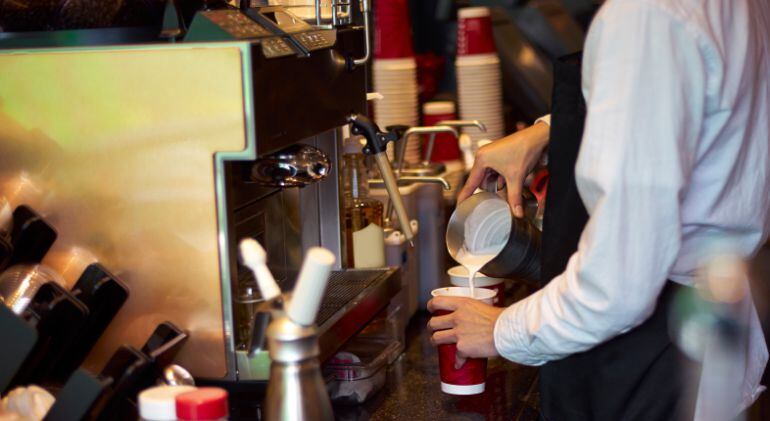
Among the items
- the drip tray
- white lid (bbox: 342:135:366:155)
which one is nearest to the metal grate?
the drip tray

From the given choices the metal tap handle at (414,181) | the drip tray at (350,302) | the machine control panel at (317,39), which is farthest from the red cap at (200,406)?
the metal tap handle at (414,181)

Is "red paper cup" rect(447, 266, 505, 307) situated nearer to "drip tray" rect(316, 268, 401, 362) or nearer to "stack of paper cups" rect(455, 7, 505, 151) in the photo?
"drip tray" rect(316, 268, 401, 362)

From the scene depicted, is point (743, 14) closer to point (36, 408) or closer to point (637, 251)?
point (637, 251)

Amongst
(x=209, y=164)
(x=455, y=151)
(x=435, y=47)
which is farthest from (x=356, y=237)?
(x=435, y=47)

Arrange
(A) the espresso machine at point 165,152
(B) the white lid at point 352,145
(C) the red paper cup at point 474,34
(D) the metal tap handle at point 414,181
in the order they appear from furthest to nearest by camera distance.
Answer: (C) the red paper cup at point 474,34 < (D) the metal tap handle at point 414,181 < (B) the white lid at point 352,145 < (A) the espresso machine at point 165,152

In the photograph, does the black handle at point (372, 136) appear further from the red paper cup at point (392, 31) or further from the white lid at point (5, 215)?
the red paper cup at point (392, 31)

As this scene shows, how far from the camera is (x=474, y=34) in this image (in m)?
2.56

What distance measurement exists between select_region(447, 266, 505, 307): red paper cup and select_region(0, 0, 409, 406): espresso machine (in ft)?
0.91

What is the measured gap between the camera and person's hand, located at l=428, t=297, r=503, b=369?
3.92 feet

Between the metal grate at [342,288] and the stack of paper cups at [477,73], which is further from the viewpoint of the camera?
the stack of paper cups at [477,73]

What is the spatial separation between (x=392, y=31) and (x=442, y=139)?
0.91 ft

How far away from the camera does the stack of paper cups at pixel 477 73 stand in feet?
8.41

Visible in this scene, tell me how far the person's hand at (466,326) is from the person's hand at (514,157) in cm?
15

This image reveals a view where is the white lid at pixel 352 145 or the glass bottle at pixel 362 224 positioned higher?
the white lid at pixel 352 145
